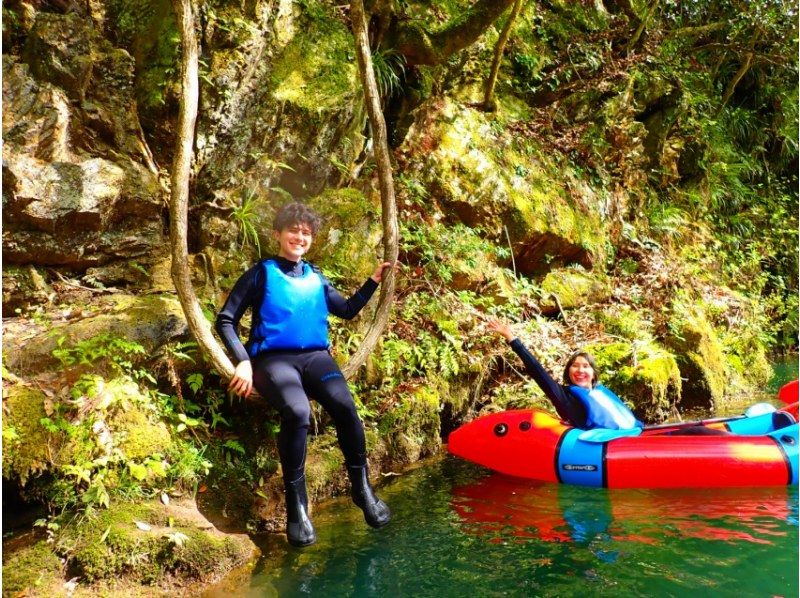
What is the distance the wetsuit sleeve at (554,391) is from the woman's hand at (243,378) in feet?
8.67

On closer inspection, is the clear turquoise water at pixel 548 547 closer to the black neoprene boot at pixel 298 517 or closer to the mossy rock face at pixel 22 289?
Answer: the black neoprene boot at pixel 298 517

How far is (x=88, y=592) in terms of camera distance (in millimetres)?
3115

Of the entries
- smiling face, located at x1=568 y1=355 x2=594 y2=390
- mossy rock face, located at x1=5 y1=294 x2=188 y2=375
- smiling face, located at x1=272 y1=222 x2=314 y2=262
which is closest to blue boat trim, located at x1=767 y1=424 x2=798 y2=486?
smiling face, located at x1=568 y1=355 x2=594 y2=390

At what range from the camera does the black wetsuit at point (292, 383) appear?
3.55 meters

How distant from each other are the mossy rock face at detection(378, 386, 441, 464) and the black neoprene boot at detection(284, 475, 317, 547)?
1.68m

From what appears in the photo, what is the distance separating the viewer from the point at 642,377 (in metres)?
6.83

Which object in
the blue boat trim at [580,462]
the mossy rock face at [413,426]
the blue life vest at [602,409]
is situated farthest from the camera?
the blue life vest at [602,409]

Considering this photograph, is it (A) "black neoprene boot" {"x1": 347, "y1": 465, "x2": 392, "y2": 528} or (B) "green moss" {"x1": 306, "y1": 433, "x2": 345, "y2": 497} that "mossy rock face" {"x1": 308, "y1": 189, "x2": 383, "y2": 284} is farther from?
(A) "black neoprene boot" {"x1": 347, "y1": 465, "x2": 392, "y2": 528}

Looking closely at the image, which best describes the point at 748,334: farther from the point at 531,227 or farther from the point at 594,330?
the point at 531,227

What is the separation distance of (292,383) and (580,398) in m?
2.91

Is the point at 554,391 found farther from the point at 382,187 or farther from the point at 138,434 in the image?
the point at 138,434

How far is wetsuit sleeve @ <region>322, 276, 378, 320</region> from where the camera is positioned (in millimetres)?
4125

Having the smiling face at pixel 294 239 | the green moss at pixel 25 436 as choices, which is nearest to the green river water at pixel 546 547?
the green moss at pixel 25 436

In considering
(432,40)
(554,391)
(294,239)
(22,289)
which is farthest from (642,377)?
(22,289)
